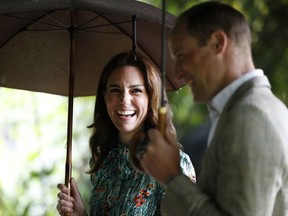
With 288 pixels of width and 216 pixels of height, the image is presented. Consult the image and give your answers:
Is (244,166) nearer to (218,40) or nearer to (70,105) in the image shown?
(218,40)

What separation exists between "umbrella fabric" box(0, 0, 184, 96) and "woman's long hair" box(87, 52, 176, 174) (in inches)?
7.7

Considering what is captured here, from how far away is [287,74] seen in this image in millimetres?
4879

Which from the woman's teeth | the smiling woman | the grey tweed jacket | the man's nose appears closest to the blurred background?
the smiling woman

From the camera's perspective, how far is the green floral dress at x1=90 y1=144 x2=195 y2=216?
3.12m

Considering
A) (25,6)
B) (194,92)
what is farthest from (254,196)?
(25,6)

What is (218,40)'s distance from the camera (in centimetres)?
205

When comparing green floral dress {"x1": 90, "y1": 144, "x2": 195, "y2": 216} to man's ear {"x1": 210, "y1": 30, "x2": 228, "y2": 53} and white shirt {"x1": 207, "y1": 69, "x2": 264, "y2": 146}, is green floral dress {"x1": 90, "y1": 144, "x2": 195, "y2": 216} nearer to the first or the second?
white shirt {"x1": 207, "y1": 69, "x2": 264, "y2": 146}

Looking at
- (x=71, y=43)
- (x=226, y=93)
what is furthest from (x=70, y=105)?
(x=226, y=93)

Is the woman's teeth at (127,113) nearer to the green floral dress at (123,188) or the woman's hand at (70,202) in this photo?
the green floral dress at (123,188)

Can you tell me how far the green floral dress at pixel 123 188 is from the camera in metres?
3.12

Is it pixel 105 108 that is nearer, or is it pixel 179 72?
pixel 179 72

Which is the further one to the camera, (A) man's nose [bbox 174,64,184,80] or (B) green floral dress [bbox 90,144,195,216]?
(B) green floral dress [bbox 90,144,195,216]

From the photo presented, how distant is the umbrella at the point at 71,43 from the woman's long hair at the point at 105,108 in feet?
0.39

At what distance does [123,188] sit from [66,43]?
98 cm
